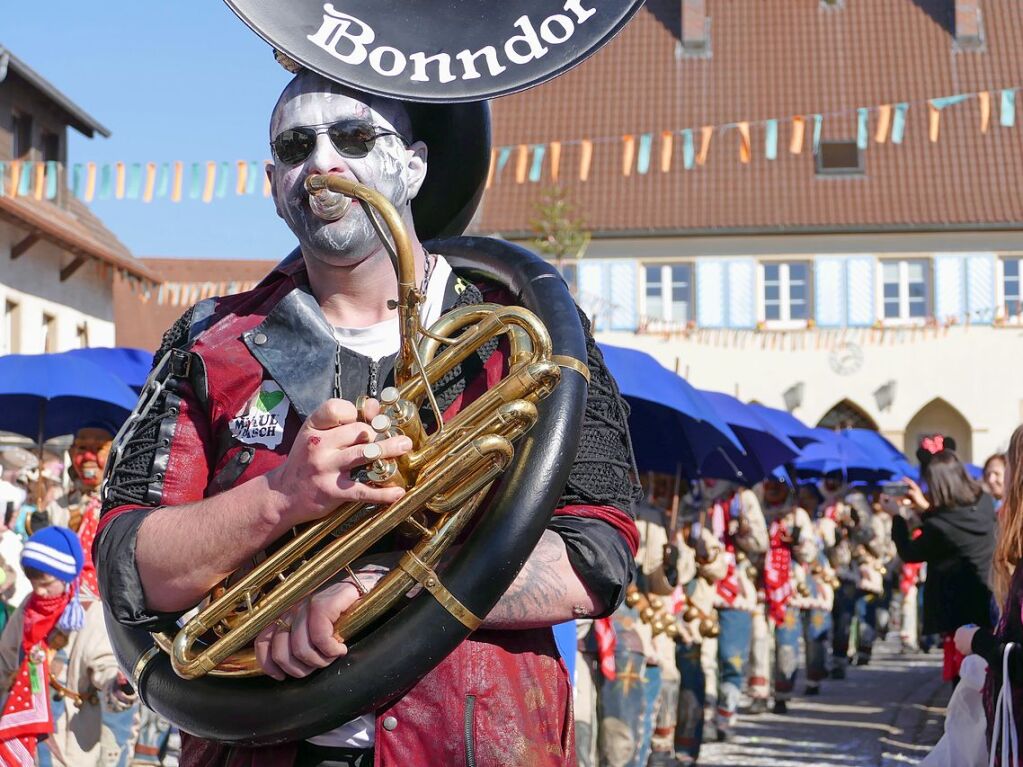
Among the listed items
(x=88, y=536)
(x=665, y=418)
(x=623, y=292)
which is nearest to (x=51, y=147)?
(x=623, y=292)

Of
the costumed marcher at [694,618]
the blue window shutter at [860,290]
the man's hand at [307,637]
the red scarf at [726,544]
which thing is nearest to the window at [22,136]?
the red scarf at [726,544]

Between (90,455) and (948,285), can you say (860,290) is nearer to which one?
(948,285)

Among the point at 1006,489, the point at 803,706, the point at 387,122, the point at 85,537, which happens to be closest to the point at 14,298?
the point at 803,706

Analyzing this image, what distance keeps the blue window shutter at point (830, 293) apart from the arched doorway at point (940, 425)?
3.04 metres

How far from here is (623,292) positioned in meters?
38.5

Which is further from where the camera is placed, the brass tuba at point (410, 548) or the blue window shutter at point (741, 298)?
the blue window shutter at point (741, 298)

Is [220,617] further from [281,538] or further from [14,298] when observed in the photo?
[14,298]

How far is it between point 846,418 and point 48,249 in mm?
18671

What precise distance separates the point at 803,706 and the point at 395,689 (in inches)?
520

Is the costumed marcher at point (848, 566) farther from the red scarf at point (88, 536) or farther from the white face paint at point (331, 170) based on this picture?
the white face paint at point (331, 170)

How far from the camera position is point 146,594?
2.39 m

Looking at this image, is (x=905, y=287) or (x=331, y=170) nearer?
(x=331, y=170)

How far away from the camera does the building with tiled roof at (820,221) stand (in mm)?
37750

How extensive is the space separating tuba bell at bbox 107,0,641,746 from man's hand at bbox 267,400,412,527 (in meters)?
0.02
